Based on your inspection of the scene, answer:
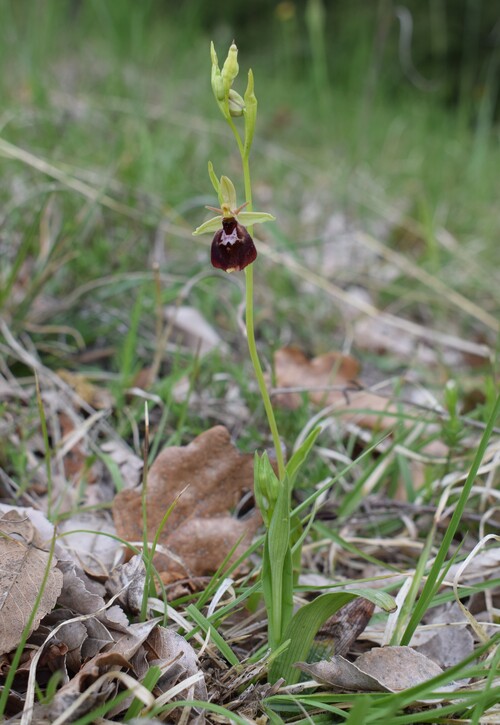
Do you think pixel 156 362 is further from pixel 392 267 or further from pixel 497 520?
pixel 392 267

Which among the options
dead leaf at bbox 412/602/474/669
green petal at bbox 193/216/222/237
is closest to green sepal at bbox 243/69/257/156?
green petal at bbox 193/216/222/237

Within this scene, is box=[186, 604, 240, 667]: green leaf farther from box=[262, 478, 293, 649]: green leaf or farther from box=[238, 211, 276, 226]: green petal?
A: box=[238, 211, 276, 226]: green petal

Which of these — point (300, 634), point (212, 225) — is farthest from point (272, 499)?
point (212, 225)

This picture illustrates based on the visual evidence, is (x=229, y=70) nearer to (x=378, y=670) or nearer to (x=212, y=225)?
(x=212, y=225)

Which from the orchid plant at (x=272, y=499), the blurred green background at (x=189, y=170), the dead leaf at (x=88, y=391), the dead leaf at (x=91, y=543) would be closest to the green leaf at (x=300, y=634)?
the orchid plant at (x=272, y=499)

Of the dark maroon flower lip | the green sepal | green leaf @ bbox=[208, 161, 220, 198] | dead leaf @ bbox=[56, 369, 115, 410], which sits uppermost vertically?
the green sepal

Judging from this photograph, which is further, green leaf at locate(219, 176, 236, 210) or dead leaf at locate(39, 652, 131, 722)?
green leaf at locate(219, 176, 236, 210)

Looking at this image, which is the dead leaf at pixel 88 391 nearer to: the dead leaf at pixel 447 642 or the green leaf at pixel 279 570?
the green leaf at pixel 279 570

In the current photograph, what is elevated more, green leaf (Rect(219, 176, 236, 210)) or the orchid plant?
green leaf (Rect(219, 176, 236, 210))
